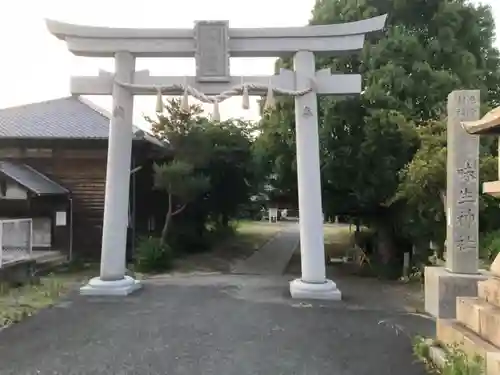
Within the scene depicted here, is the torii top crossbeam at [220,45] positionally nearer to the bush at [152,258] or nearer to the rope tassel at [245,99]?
the rope tassel at [245,99]

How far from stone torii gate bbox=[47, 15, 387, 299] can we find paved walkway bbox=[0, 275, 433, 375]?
4.32 feet

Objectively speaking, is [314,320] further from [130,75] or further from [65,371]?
[130,75]

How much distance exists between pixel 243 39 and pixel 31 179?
9.33m

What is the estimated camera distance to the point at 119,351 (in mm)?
7223

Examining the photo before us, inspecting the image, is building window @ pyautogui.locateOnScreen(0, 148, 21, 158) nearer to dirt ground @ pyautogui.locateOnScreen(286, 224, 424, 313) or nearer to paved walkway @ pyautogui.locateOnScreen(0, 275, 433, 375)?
paved walkway @ pyautogui.locateOnScreen(0, 275, 433, 375)

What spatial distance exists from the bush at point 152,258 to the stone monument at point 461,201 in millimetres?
9912

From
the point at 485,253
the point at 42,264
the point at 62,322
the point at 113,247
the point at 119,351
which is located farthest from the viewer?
the point at 42,264

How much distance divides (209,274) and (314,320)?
7.38 meters

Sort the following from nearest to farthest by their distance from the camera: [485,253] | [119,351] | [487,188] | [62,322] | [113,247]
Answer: [487,188] < [119,351] < [62,322] < [113,247] < [485,253]

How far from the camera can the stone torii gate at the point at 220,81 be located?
456 inches

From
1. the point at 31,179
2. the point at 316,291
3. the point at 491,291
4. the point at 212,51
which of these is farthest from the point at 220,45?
the point at 31,179

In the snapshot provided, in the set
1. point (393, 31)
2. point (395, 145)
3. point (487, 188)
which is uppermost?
point (393, 31)

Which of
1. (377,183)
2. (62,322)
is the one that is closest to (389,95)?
(377,183)

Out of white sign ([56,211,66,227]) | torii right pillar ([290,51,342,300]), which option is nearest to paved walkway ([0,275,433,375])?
torii right pillar ([290,51,342,300])
